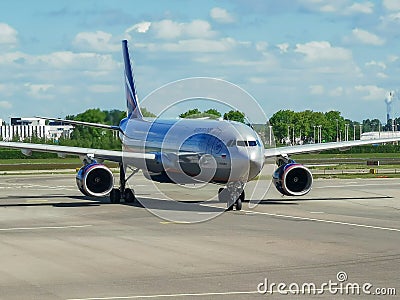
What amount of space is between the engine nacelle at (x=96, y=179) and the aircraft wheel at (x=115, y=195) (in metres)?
2.10

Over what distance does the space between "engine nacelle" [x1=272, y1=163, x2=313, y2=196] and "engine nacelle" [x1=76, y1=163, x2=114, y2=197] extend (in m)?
7.21

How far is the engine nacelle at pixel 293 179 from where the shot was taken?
35656 millimetres

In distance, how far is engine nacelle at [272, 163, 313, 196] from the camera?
117 feet

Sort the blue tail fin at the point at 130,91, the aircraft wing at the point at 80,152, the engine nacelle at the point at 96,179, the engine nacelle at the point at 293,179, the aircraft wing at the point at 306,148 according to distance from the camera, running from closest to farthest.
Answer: the engine nacelle at the point at 96,179 → the engine nacelle at the point at 293,179 → the aircraft wing at the point at 306,148 → the aircraft wing at the point at 80,152 → the blue tail fin at the point at 130,91

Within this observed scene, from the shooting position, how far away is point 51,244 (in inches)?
900

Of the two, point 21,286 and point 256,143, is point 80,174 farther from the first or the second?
point 21,286

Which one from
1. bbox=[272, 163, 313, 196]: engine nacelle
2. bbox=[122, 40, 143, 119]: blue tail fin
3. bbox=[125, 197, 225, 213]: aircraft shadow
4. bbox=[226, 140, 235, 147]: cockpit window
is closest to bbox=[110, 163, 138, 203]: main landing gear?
bbox=[125, 197, 225, 213]: aircraft shadow

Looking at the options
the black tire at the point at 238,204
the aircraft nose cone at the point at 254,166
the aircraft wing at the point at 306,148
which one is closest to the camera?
the aircraft nose cone at the point at 254,166

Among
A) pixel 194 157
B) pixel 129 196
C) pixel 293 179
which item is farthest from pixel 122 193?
pixel 293 179

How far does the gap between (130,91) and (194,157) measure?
16.9 metres

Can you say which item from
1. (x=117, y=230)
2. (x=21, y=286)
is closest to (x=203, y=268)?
(x=21, y=286)

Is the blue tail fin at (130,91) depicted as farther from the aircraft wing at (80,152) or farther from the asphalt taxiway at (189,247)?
the asphalt taxiway at (189,247)

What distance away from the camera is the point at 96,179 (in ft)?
117

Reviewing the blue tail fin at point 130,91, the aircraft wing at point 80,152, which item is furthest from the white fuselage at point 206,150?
the blue tail fin at point 130,91
